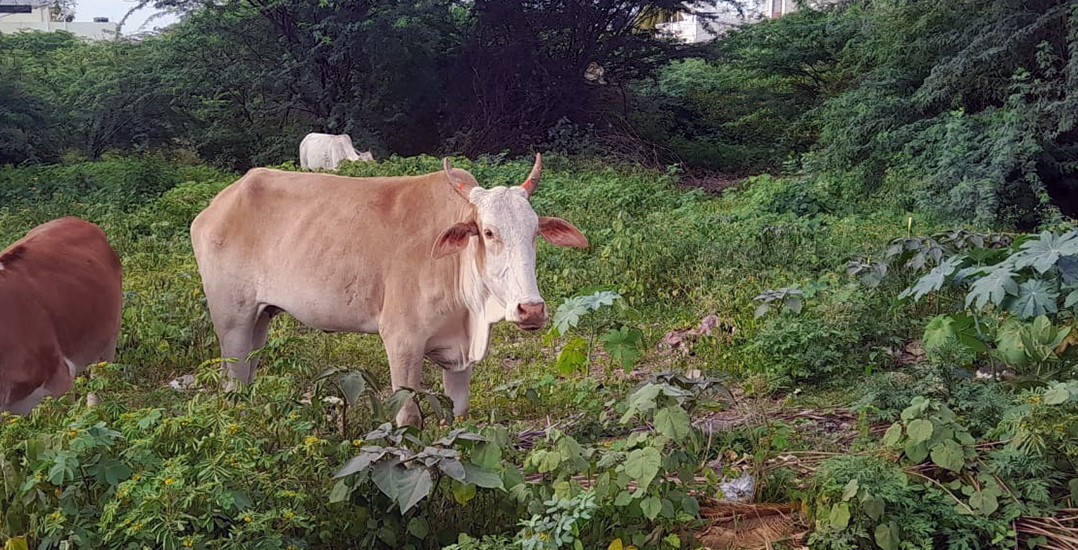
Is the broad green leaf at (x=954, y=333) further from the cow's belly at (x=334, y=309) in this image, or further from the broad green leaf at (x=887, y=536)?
the cow's belly at (x=334, y=309)

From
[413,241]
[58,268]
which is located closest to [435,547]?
[413,241]

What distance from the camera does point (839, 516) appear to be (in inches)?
120

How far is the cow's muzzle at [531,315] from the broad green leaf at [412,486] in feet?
3.07

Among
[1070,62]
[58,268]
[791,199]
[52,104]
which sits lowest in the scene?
[52,104]

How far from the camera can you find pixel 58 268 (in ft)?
15.8

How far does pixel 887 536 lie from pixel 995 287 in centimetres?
134

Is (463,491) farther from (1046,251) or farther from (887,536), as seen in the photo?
(1046,251)

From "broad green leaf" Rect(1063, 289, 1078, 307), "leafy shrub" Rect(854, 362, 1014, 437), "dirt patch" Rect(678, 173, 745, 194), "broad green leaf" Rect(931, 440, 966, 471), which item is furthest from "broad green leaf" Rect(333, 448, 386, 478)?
"dirt patch" Rect(678, 173, 745, 194)

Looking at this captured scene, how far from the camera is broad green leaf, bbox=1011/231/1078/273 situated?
3832 millimetres

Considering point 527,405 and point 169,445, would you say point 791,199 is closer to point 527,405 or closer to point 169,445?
point 527,405

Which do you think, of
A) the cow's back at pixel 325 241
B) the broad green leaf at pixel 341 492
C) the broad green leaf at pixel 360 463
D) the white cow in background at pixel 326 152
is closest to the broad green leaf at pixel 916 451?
the broad green leaf at pixel 360 463

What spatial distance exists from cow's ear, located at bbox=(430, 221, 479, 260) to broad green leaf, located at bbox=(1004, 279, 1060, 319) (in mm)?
2201

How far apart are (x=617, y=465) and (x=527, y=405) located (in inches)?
72.7

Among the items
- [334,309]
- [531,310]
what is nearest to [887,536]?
[531,310]
